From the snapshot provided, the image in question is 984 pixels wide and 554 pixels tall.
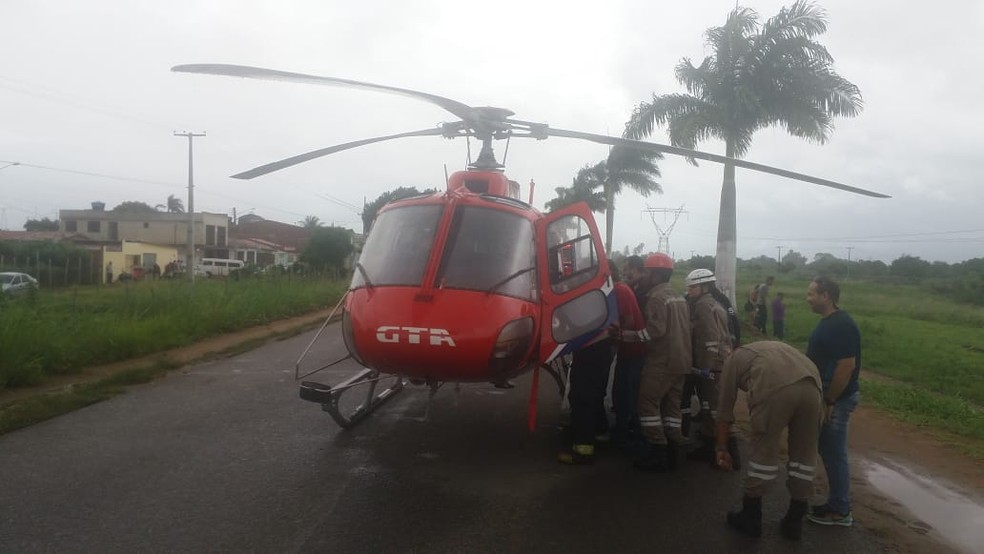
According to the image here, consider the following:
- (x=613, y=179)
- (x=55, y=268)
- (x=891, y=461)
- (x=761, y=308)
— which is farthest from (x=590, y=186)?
(x=891, y=461)

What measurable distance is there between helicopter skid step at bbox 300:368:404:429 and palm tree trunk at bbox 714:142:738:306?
35.0 feet

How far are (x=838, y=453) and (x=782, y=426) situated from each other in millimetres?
757

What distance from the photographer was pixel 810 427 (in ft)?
14.7

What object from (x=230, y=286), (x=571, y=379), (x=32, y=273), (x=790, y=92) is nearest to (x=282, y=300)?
(x=230, y=286)

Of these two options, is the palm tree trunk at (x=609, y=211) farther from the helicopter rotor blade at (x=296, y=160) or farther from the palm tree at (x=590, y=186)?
the helicopter rotor blade at (x=296, y=160)

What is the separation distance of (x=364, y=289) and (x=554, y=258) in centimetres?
164

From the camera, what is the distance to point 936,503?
5.49 meters

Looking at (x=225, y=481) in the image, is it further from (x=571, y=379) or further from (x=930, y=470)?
(x=930, y=470)

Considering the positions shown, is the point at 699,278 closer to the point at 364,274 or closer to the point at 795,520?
the point at 795,520

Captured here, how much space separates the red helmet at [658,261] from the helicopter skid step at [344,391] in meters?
2.47

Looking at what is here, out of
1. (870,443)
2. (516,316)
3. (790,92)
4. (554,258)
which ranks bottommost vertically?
(870,443)

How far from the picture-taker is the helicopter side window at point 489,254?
5.55 metres

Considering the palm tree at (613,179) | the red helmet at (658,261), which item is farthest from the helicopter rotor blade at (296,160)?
the palm tree at (613,179)

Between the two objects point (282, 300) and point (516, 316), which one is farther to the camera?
point (282, 300)
